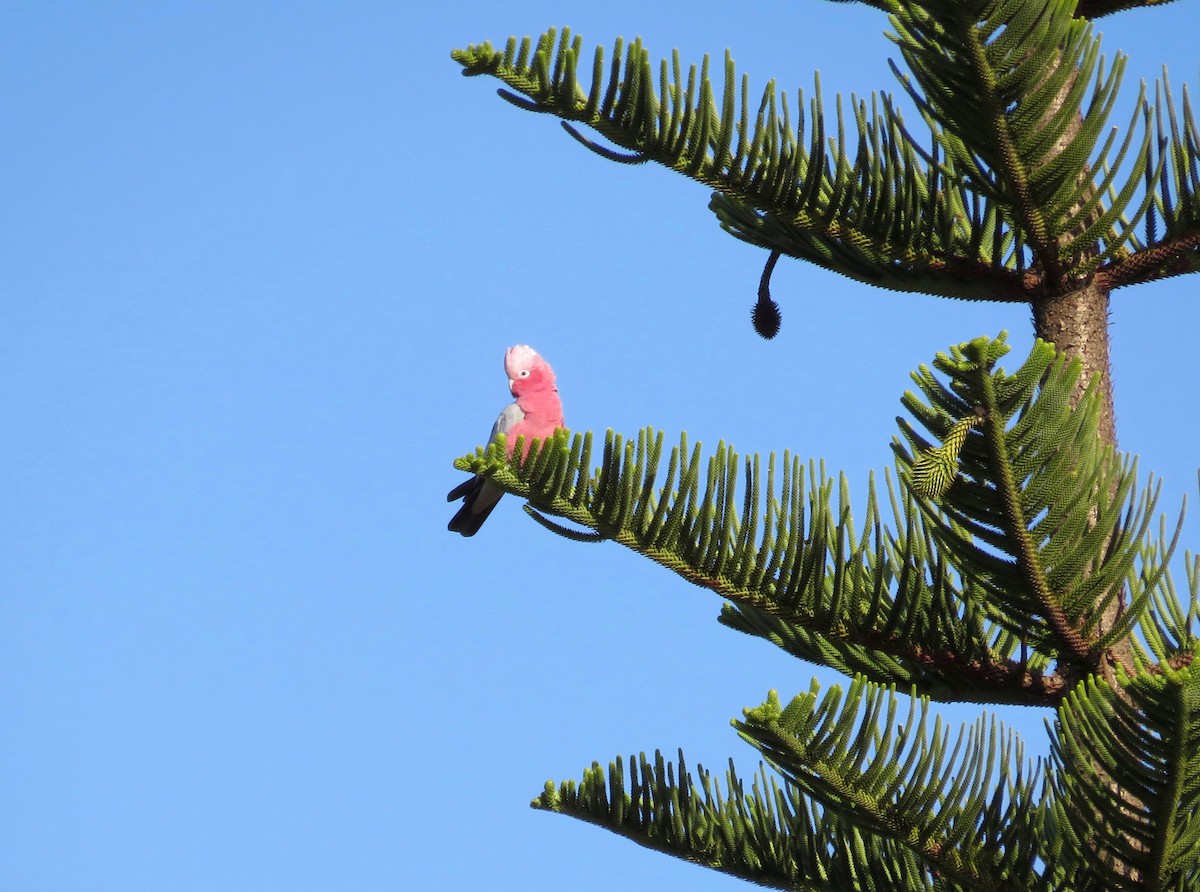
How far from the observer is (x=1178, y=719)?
9.12ft

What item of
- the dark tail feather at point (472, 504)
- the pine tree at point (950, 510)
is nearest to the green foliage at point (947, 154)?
the pine tree at point (950, 510)

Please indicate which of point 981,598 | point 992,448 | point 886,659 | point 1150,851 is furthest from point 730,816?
point 992,448

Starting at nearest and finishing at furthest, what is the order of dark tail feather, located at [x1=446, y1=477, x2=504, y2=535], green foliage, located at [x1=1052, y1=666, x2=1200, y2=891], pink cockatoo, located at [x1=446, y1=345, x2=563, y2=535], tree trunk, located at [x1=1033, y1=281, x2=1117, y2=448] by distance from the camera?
green foliage, located at [x1=1052, y1=666, x2=1200, y2=891]
tree trunk, located at [x1=1033, y1=281, x2=1117, y2=448]
pink cockatoo, located at [x1=446, y1=345, x2=563, y2=535]
dark tail feather, located at [x1=446, y1=477, x2=504, y2=535]

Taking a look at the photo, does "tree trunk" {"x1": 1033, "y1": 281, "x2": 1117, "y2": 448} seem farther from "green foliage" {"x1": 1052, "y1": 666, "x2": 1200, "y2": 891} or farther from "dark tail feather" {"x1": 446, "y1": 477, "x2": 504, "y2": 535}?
"dark tail feather" {"x1": 446, "y1": 477, "x2": 504, "y2": 535}

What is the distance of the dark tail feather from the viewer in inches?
181

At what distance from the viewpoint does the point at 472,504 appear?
472cm

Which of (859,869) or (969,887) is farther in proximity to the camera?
(859,869)

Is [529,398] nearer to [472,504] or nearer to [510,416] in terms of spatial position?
[510,416]

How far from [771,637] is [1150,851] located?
110cm

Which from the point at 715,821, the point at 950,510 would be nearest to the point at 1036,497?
the point at 950,510

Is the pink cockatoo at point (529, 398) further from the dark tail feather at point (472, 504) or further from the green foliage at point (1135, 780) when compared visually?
the green foliage at point (1135, 780)

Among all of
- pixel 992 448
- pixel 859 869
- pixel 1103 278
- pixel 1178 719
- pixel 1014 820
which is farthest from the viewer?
pixel 859 869

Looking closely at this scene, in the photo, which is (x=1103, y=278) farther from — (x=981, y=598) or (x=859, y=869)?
(x=859, y=869)

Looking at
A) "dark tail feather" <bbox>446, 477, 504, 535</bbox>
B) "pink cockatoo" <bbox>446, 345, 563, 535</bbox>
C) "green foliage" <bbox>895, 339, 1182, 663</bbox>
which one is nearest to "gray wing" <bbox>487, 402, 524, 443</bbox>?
"pink cockatoo" <bbox>446, 345, 563, 535</bbox>
